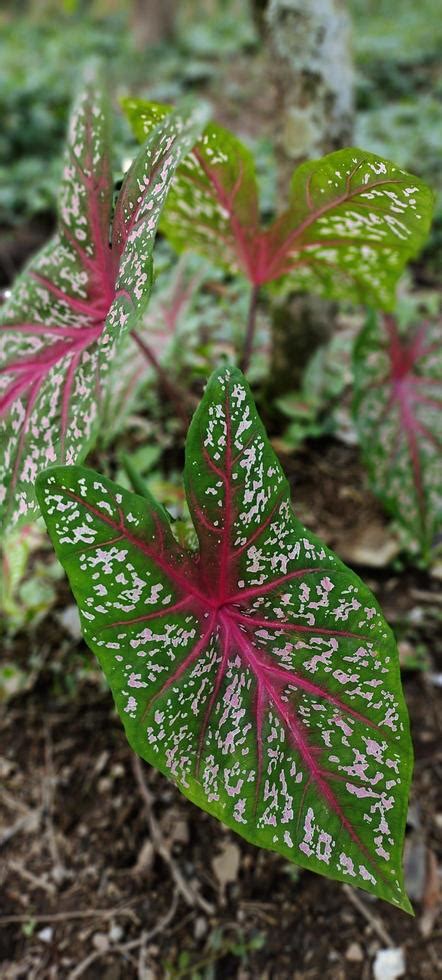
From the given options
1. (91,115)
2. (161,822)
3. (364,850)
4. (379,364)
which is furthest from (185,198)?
(161,822)

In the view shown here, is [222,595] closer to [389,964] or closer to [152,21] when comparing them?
[389,964]

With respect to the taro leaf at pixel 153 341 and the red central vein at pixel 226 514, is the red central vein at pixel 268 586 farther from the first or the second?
the taro leaf at pixel 153 341

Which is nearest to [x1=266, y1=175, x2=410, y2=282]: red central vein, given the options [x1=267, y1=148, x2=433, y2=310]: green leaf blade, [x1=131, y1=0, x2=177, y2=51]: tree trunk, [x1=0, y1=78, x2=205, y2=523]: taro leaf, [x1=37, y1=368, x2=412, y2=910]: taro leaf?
[x1=267, y1=148, x2=433, y2=310]: green leaf blade

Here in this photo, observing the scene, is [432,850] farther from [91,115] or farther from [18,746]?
[91,115]

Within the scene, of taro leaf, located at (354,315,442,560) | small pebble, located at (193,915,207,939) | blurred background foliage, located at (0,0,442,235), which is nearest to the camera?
small pebble, located at (193,915,207,939)

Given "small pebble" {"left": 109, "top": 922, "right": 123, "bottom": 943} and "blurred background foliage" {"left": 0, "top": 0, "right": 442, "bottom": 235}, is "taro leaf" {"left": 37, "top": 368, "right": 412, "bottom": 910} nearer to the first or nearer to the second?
"small pebble" {"left": 109, "top": 922, "right": 123, "bottom": 943}

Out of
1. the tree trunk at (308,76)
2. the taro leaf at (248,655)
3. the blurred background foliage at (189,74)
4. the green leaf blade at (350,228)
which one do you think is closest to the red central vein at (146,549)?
the taro leaf at (248,655)
